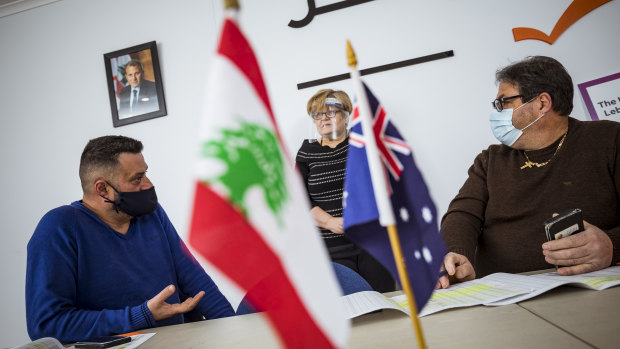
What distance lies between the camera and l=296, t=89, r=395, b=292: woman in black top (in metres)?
2.10

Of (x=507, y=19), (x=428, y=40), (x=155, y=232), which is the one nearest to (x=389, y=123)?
(x=155, y=232)

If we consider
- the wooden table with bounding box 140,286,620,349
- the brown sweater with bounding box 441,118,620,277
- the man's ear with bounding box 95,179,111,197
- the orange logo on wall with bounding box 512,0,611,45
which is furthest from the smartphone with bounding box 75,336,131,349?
the orange logo on wall with bounding box 512,0,611,45

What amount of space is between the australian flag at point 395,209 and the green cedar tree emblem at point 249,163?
15cm

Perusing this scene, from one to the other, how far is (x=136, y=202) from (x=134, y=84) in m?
1.71

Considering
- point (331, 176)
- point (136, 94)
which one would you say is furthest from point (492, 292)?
point (136, 94)

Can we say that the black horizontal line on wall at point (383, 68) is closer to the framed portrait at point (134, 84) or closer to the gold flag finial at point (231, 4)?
the framed portrait at point (134, 84)

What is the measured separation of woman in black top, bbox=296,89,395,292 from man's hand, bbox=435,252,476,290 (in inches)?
30.2

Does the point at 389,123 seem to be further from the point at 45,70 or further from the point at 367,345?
the point at 45,70

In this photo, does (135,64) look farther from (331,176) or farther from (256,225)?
(256,225)

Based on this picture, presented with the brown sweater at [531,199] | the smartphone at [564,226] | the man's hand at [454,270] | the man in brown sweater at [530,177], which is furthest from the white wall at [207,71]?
the smartphone at [564,226]

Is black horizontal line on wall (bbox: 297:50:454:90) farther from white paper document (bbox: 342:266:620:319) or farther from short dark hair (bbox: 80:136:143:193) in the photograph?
white paper document (bbox: 342:266:620:319)

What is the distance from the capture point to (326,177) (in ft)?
7.54

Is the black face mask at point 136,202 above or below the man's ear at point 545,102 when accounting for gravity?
below

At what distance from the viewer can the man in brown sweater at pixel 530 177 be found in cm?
152
